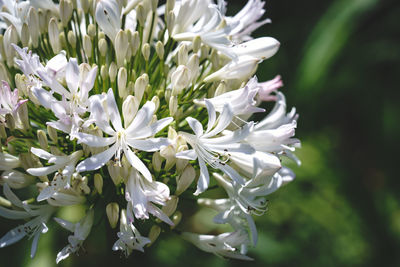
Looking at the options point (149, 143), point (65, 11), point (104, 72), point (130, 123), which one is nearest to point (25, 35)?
point (65, 11)

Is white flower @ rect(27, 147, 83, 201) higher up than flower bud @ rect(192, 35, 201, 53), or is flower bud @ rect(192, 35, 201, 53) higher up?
flower bud @ rect(192, 35, 201, 53)

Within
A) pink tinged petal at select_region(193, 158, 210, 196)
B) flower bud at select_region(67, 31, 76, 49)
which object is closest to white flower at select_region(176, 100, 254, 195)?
pink tinged petal at select_region(193, 158, 210, 196)

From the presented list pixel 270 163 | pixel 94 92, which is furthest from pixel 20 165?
pixel 270 163

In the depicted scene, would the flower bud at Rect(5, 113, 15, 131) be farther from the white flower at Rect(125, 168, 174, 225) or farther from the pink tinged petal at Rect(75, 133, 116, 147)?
the white flower at Rect(125, 168, 174, 225)

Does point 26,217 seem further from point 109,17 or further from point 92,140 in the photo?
point 109,17

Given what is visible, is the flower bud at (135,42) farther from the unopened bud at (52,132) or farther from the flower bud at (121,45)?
the unopened bud at (52,132)

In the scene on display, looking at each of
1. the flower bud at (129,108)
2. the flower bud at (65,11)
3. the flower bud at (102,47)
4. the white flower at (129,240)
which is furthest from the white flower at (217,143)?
the flower bud at (65,11)

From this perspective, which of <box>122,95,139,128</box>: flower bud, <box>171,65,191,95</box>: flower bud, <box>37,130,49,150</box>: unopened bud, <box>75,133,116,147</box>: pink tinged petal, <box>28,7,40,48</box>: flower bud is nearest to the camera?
<box>75,133,116,147</box>: pink tinged petal
